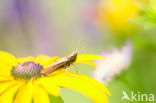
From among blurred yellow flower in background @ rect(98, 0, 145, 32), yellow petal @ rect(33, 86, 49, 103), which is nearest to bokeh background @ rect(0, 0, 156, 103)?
blurred yellow flower in background @ rect(98, 0, 145, 32)

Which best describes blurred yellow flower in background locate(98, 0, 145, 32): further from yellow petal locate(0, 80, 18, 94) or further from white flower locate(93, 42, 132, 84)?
yellow petal locate(0, 80, 18, 94)

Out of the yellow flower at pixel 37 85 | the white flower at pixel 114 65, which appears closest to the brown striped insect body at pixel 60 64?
the yellow flower at pixel 37 85

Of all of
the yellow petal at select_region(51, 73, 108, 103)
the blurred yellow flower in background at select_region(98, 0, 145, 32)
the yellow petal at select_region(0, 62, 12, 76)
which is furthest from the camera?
the blurred yellow flower in background at select_region(98, 0, 145, 32)

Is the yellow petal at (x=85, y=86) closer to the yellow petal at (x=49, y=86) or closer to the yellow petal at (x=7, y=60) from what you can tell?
the yellow petal at (x=49, y=86)

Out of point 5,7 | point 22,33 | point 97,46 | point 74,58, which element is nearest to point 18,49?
point 22,33

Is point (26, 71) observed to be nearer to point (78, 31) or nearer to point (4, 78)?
point (4, 78)

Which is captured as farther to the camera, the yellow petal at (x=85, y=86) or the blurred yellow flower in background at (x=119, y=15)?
the blurred yellow flower in background at (x=119, y=15)

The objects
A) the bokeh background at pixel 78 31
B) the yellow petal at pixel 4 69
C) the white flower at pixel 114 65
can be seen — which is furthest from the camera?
the bokeh background at pixel 78 31

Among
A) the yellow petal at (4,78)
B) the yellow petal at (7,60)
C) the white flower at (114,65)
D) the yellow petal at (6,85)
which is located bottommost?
the yellow petal at (6,85)

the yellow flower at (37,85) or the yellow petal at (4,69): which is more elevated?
the yellow petal at (4,69)
